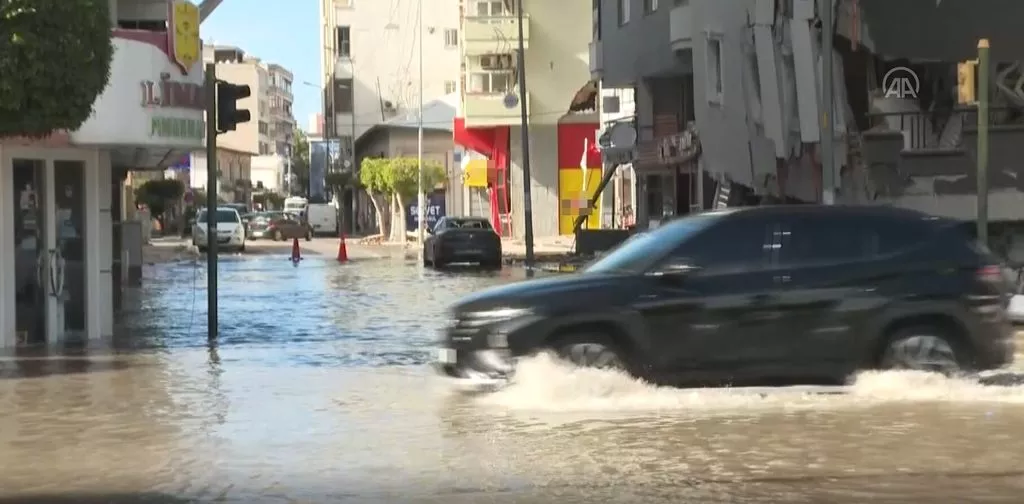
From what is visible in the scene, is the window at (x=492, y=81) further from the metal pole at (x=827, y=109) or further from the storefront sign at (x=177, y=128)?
the storefront sign at (x=177, y=128)

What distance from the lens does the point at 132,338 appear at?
18.7m

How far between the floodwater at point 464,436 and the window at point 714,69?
625 inches

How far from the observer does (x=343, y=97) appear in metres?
93.9

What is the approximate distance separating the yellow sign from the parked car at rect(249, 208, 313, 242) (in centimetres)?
4941

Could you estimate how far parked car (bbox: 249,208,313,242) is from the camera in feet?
221

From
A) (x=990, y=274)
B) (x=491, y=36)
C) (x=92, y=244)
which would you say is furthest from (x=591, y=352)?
(x=491, y=36)

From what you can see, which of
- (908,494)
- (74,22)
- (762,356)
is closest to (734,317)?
(762,356)

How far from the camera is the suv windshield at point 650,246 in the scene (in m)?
11.8

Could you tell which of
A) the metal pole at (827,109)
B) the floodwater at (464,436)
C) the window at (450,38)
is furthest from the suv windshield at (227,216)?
the window at (450,38)

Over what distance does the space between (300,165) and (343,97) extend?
48933mm

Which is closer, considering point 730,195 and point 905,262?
point 905,262

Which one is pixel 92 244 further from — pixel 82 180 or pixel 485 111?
pixel 485 111

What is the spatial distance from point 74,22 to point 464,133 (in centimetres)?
4819

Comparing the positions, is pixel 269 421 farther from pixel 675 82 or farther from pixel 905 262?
pixel 675 82
